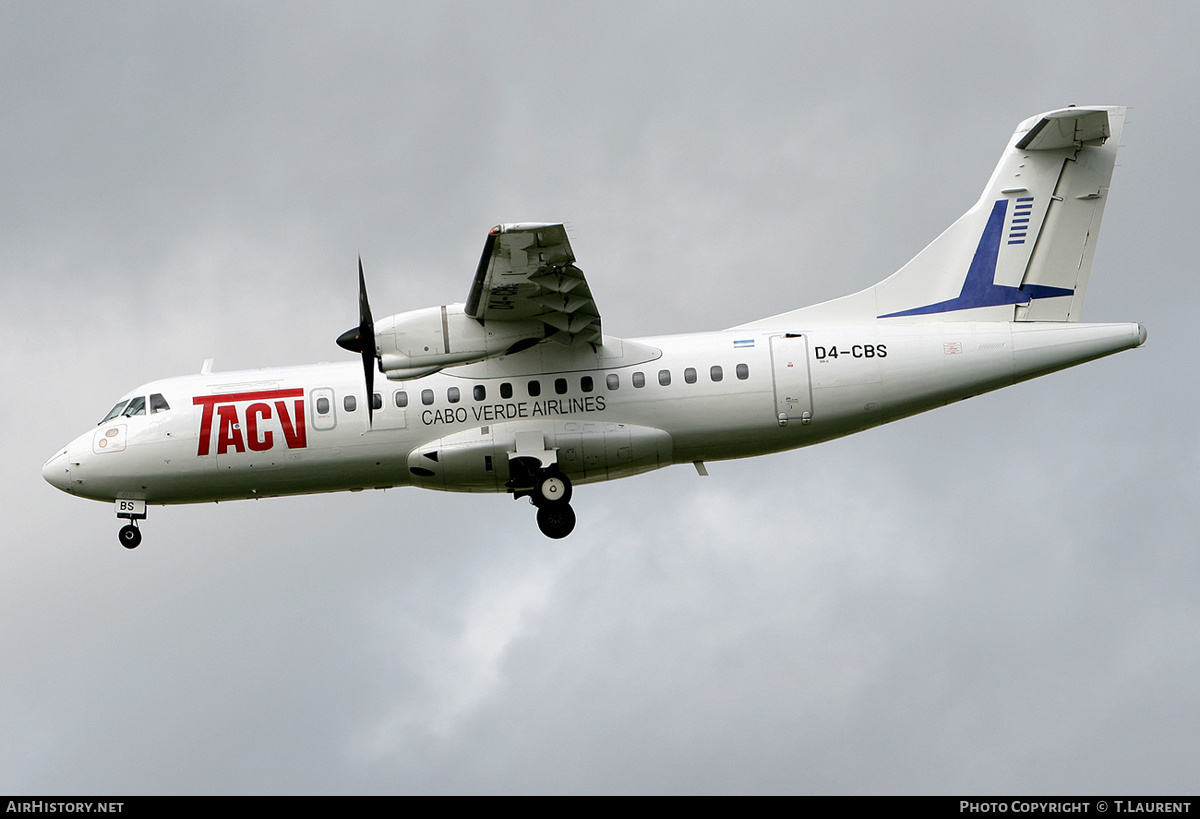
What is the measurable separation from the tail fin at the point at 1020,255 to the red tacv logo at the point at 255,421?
858 centimetres

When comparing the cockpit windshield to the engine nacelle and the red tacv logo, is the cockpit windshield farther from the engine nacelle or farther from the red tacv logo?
the engine nacelle

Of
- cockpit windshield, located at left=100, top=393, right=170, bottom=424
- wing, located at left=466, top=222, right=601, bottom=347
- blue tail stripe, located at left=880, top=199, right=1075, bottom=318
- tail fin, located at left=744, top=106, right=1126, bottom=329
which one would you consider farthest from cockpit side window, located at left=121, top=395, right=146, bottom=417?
blue tail stripe, located at left=880, top=199, right=1075, bottom=318

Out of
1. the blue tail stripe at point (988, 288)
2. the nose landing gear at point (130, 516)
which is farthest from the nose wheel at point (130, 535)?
the blue tail stripe at point (988, 288)

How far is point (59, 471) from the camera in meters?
29.2

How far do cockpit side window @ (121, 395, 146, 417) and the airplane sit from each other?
0.03 metres

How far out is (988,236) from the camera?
29.4 metres

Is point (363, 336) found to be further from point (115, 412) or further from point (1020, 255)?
point (1020, 255)

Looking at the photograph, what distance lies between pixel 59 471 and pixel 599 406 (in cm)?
1033

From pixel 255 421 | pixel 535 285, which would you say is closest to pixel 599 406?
pixel 535 285

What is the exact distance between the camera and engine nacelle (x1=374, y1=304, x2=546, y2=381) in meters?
26.1

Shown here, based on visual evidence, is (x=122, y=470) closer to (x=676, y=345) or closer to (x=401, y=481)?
(x=401, y=481)

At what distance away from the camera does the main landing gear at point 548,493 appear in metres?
27.9

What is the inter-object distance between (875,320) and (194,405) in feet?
42.0
